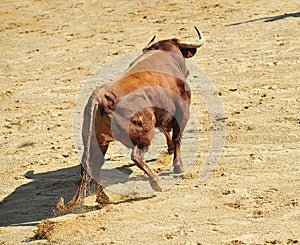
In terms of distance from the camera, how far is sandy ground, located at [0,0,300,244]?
5832 millimetres

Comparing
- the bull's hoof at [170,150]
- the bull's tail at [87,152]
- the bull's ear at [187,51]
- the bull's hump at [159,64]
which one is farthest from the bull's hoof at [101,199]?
the bull's ear at [187,51]

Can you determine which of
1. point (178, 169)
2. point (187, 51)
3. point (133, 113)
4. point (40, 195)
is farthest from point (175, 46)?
point (40, 195)

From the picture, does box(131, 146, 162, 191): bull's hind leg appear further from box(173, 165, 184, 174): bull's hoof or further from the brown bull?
box(173, 165, 184, 174): bull's hoof

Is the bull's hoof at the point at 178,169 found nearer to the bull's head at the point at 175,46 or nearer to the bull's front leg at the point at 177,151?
the bull's front leg at the point at 177,151

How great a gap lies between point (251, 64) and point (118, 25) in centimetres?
452

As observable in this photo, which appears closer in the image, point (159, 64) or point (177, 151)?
point (159, 64)

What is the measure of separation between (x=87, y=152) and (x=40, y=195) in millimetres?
1052

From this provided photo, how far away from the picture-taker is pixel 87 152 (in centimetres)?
611

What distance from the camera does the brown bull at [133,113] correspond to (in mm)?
5977

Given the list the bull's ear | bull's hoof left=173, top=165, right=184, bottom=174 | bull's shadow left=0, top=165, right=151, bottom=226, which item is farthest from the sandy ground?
the bull's ear

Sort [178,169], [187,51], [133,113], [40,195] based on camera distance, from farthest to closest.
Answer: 1. [187,51]
2. [178,169]
3. [40,195]
4. [133,113]

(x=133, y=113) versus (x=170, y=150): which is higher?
(x=133, y=113)

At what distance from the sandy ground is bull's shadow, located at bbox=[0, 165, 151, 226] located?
0.04 feet

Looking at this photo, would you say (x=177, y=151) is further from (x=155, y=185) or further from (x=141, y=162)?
(x=141, y=162)
